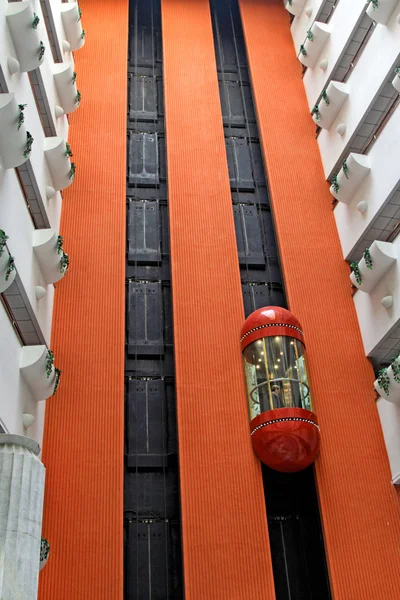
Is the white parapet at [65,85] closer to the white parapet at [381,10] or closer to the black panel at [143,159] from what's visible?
the black panel at [143,159]

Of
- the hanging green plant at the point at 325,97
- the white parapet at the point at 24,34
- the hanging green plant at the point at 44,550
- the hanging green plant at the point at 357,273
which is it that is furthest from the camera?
the hanging green plant at the point at 325,97

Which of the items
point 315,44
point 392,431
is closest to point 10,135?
point 392,431

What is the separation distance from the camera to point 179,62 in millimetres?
30641

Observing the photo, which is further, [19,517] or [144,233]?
A: [144,233]

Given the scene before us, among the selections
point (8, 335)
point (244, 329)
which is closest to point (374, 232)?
point (244, 329)

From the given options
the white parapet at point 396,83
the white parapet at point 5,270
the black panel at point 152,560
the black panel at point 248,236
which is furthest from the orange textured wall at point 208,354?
the white parapet at point 396,83

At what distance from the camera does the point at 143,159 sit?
2827 centimetres

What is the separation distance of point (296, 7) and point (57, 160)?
45.8 ft

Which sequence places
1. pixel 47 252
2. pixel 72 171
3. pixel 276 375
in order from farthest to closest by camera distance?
pixel 72 171, pixel 47 252, pixel 276 375

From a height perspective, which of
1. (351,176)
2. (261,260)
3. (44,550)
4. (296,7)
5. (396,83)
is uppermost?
(296,7)

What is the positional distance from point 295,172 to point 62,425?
43.1ft

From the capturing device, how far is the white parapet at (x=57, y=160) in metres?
23.8

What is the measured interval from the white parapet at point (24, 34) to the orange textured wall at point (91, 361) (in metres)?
6.25

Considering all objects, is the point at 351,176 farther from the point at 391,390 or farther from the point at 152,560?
the point at 152,560
